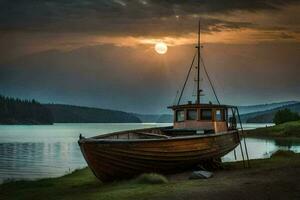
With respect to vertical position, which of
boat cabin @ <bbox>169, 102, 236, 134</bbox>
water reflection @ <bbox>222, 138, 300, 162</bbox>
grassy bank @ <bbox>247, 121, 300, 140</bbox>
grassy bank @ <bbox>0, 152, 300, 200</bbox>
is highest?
grassy bank @ <bbox>247, 121, 300, 140</bbox>

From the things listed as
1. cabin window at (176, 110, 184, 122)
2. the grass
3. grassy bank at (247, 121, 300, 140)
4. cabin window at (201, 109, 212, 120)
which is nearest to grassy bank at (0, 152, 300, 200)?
the grass

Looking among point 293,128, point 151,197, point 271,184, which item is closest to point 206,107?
point 271,184

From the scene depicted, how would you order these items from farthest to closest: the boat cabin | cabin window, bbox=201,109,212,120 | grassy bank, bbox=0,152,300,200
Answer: cabin window, bbox=201,109,212,120 → the boat cabin → grassy bank, bbox=0,152,300,200

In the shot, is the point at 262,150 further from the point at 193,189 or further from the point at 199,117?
the point at 193,189

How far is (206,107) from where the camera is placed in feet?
97.1

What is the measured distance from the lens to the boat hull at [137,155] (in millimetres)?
21922

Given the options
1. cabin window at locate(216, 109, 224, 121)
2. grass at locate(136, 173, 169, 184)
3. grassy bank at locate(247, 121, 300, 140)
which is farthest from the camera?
grassy bank at locate(247, 121, 300, 140)

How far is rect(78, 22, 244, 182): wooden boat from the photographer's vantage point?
21984mm

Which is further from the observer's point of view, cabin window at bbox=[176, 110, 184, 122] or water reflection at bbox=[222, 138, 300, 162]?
water reflection at bbox=[222, 138, 300, 162]

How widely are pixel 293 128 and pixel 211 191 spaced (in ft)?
282

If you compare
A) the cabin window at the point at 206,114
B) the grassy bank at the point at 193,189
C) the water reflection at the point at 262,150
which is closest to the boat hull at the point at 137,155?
the grassy bank at the point at 193,189

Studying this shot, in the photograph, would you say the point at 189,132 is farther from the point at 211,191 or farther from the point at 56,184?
the point at 211,191

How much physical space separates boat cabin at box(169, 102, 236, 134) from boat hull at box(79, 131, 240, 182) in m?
4.25

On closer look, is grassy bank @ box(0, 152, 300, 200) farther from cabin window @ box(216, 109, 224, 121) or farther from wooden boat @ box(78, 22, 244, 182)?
cabin window @ box(216, 109, 224, 121)
